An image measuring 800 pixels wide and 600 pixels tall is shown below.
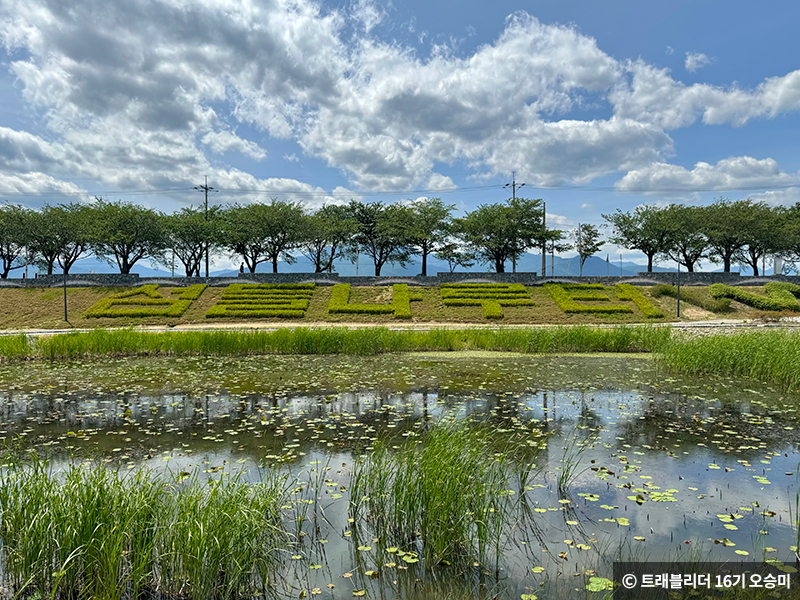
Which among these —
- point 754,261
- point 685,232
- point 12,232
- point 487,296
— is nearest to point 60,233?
point 12,232

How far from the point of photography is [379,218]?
56.8 m

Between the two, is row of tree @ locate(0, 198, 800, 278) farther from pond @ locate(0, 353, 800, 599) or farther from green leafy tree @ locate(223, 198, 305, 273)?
pond @ locate(0, 353, 800, 599)

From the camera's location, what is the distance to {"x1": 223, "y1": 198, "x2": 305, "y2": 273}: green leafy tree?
1971 inches

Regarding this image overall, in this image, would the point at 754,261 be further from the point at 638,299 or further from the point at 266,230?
the point at 266,230

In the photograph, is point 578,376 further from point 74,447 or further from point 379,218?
point 379,218

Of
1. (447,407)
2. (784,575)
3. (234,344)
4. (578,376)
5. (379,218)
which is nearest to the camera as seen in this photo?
(784,575)

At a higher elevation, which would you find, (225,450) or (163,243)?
(163,243)

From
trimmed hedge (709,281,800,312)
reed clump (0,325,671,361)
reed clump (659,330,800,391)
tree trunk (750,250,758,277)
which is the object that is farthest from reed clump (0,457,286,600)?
tree trunk (750,250,758,277)

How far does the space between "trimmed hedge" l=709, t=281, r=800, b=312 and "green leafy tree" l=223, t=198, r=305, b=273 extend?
133 ft

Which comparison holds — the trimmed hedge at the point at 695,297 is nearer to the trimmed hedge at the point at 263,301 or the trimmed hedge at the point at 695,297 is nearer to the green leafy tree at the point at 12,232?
the trimmed hedge at the point at 263,301

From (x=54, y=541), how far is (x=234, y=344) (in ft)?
50.8

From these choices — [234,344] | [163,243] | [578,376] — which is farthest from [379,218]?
[578,376]

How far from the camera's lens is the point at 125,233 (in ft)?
162

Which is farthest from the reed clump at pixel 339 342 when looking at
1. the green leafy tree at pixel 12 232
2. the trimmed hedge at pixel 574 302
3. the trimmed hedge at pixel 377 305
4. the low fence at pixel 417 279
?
the green leafy tree at pixel 12 232
